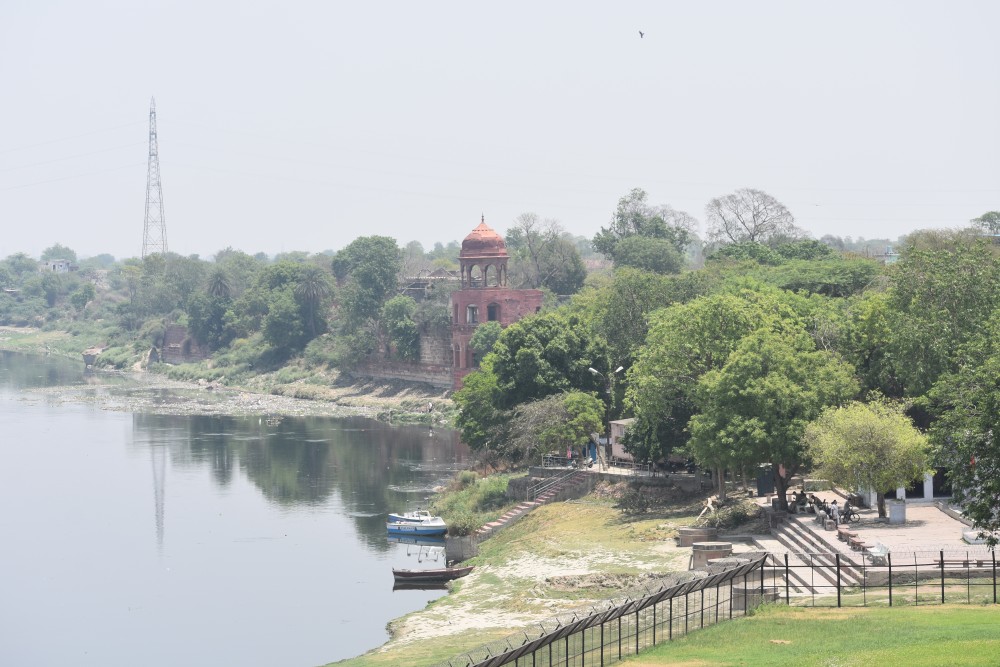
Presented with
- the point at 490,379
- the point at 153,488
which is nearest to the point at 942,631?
the point at 490,379

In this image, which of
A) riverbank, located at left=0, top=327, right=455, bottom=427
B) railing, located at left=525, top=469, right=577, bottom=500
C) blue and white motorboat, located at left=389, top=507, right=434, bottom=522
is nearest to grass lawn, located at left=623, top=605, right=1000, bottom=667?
railing, located at left=525, top=469, right=577, bottom=500

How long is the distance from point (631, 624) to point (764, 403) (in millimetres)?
15498

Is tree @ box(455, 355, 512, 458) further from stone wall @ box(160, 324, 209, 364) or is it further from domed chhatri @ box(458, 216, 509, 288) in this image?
stone wall @ box(160, 324, 209, 364)

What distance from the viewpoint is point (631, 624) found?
31.3 m

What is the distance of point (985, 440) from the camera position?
91.4 feet

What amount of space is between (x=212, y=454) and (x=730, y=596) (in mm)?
52157

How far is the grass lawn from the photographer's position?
26047 millimetres

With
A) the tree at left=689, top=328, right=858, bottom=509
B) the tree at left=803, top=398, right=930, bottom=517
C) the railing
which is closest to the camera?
the tree at left=803, top=398, right=930, bottom=517

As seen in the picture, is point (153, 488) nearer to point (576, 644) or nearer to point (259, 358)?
point (576, 644)

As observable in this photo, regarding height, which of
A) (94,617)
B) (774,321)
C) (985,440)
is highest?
(774,321)

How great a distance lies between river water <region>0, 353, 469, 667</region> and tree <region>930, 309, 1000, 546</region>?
59.7 ft

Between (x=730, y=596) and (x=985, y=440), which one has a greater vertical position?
(x=985, y=440)

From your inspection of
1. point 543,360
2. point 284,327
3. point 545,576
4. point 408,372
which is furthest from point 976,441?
point 284,327

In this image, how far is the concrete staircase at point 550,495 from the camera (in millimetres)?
53875
